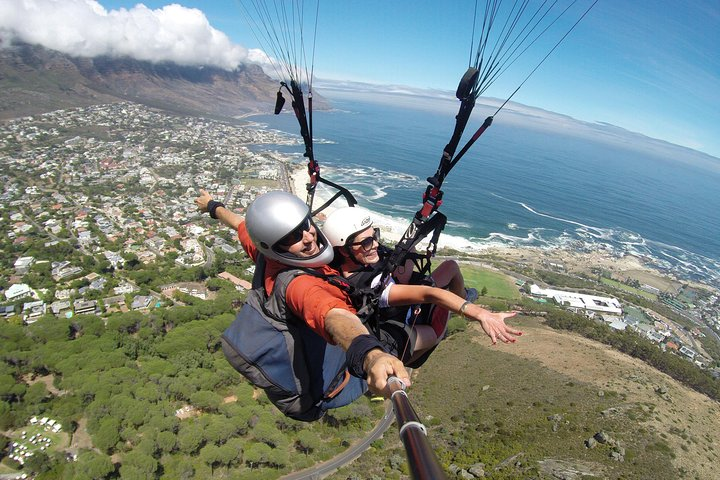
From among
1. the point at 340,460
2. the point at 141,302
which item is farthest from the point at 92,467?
the point at 141,302

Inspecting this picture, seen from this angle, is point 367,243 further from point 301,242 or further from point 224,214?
point 224,214

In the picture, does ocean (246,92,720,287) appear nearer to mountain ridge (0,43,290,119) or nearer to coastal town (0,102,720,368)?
coastal town (0,102,720,368)

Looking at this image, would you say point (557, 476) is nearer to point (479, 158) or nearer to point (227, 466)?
point (227, 466)

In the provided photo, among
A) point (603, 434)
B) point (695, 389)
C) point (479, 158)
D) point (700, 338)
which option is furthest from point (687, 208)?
point (603, 434)

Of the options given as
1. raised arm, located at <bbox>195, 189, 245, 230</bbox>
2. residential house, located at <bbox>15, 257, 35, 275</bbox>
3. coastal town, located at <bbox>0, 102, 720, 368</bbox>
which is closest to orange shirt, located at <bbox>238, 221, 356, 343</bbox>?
raised arm, located at <bbox>195, 189, 245, 230</bbox>

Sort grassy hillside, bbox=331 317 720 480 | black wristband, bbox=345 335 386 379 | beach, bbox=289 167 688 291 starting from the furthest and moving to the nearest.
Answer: beach, bbox=289 167 688 291 → grassy hillside, bbox=331 317 720 480 → black wristband, bbox=345 335 386 379

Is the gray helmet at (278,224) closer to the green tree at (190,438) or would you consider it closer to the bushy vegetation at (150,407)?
the bushy vegetation at (150,407)

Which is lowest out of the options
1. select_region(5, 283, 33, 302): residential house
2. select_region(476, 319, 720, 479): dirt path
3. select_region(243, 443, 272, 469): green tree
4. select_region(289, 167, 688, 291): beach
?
select_region(5, 283, 33, 302): residential house
